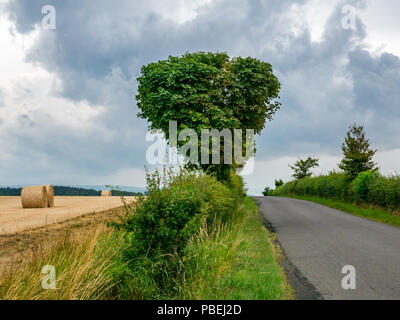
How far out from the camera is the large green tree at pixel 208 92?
1431cm

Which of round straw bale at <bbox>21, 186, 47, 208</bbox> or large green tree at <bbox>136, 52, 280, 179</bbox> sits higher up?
large green tree at <bbox>136, 52, 280, 179</bbox>

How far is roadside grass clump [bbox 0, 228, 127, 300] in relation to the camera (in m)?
5.09

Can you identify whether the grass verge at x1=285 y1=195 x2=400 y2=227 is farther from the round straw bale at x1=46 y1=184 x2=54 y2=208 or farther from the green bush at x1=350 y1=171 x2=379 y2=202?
the round straw bale at x1=46 y1=184 x2=54 y2=208

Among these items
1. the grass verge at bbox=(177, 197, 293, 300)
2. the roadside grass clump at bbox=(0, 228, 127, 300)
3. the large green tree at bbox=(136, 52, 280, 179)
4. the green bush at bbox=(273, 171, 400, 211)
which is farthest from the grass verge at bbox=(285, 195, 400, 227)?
the roadside grass clump at bbox=(0, 228, 127, 300)

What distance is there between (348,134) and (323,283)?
1139 inches

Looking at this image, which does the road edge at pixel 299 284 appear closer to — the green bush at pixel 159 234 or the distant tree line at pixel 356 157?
the green bush at pixel 159 234

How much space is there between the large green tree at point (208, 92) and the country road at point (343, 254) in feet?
15.7

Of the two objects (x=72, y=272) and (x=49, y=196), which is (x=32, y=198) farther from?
(x=72, y=272)

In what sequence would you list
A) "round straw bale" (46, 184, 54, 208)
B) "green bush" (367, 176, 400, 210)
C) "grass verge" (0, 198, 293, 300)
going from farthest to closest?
"round straw bale" (46, 184, 54, 208), "green bush" (367, 176, 400, 210), "grass verge" (0, 198, 293, 300)

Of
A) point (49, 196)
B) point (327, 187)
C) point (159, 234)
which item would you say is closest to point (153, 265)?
point (159, 234)

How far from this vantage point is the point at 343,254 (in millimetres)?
9508

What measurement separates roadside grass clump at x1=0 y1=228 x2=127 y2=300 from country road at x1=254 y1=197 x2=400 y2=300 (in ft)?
12.0

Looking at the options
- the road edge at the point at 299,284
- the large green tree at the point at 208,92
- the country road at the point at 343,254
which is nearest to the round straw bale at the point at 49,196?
the large green tree at the point at 208,92
